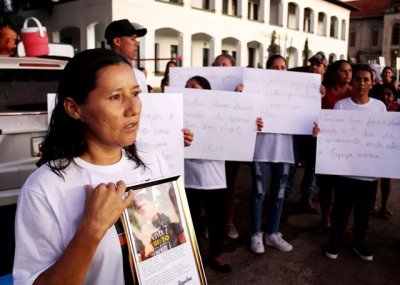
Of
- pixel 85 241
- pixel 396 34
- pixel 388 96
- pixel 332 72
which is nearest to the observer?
pixel 85 241

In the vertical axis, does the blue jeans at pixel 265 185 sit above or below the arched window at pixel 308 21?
below

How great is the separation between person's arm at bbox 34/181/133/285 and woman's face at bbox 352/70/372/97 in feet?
10.4

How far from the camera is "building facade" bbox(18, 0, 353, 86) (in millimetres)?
18547

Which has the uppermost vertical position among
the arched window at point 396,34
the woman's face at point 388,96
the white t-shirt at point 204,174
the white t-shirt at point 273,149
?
the arched window at point 396,34

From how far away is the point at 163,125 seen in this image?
9.67 ft

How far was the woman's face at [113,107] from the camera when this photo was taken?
1.36m

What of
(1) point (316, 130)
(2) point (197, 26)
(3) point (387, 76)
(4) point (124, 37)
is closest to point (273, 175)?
(1) point (316, 130)

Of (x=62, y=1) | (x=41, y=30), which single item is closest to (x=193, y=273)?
(x=41, y=30)

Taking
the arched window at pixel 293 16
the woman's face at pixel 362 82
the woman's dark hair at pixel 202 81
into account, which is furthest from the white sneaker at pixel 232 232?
the arched window at pixel 293 16

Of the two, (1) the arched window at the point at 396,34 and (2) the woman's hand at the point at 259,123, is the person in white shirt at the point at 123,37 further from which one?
(1) the arched window at the point at 396,34

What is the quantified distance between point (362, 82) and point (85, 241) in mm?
3280

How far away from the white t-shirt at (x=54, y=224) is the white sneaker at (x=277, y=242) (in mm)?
2990

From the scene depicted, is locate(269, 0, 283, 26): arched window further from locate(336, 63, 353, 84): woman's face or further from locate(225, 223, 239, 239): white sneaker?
locate(225, 223, 239, 239): white sneaker

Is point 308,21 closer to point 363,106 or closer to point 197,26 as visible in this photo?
point 197,26
